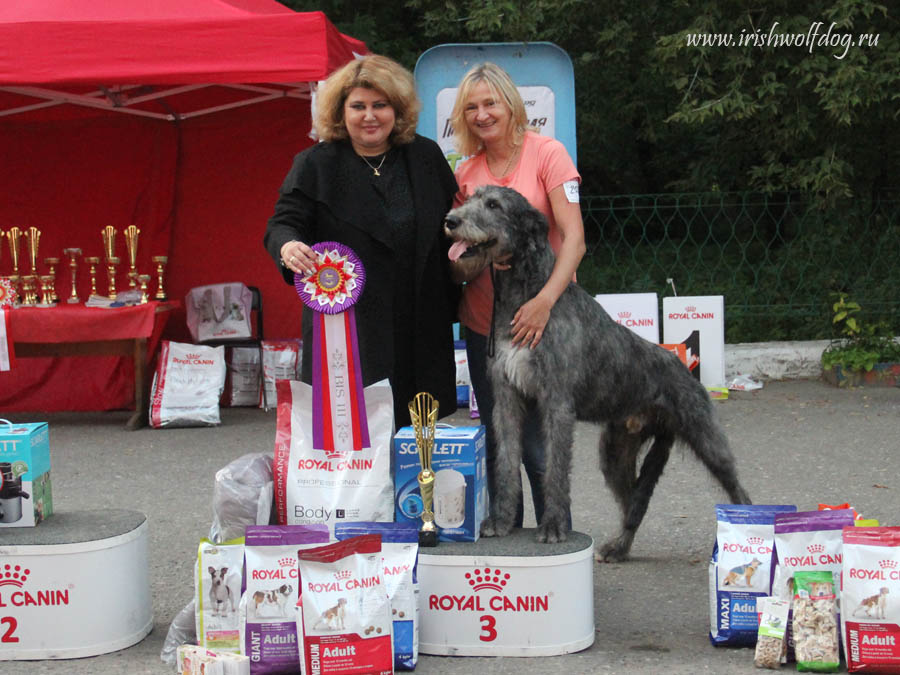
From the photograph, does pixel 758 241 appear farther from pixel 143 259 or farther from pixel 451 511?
pixel 451 511

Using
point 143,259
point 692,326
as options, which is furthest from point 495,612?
point 143,259

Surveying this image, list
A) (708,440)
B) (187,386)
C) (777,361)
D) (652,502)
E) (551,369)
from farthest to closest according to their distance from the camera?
(777,361) → (187,386) → (652,502) → (708,440) → (551,369)

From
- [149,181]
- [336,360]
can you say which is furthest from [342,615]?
[149,181]

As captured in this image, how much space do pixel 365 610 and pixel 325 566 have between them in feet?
0.55

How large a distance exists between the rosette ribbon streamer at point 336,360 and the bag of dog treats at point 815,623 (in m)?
1.38

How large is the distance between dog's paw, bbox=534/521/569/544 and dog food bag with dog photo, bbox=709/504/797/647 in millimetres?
466

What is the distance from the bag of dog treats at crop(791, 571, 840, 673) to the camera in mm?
2975

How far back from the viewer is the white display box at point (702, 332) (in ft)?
25.5

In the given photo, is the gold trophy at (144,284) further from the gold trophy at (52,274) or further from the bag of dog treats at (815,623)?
the bag of dog treats at (815,623)

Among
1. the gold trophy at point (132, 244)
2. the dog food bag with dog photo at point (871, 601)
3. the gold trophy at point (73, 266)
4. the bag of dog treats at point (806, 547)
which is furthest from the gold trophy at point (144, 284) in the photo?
the dog food bag with dog photo at point (871, 601)

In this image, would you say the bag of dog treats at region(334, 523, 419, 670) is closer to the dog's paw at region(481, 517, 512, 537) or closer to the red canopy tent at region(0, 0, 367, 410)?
the dog's paw at region(481, 517, 512, 537)

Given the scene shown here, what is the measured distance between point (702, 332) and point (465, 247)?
4904 millimetres

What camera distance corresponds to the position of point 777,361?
8.51 metres

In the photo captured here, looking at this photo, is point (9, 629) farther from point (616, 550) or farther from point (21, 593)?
point (616, 550)
